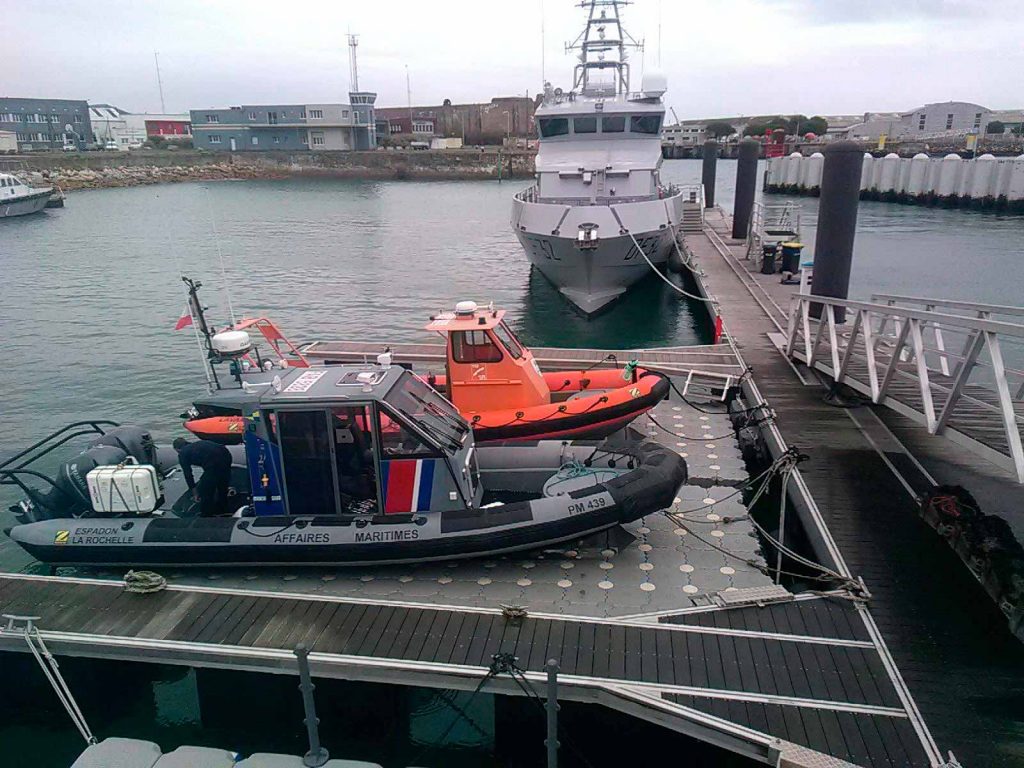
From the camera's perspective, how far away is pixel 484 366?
407 inches

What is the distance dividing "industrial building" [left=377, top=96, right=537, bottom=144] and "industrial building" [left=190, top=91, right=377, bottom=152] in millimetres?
13836

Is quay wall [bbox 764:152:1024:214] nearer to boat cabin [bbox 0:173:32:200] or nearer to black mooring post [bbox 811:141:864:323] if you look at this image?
black mooring post [bbox 811:141:864:323]

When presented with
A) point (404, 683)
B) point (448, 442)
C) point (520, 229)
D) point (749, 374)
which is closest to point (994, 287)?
point (520, 229)

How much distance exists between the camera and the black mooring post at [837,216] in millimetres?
13531

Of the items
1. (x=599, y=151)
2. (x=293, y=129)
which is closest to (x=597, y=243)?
(x=599, y=151)

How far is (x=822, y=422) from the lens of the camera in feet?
33.7

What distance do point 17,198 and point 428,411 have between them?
61896 mm

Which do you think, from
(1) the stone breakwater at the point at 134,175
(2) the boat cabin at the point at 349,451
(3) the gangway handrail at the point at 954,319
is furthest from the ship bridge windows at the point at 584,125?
(1) the stone breakwater at the point at 134,175

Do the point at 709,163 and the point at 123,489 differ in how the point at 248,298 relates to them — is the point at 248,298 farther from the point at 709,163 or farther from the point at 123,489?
the point at 709,163

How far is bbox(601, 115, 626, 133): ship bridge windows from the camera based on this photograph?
84.5 ft

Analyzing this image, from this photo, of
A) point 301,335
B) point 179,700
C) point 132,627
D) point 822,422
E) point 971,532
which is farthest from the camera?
point 301,335

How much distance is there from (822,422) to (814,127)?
146m

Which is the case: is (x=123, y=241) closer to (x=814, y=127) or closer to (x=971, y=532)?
(x=971, y=532)

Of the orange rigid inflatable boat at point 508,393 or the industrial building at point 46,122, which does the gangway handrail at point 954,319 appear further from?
the industrial building at point 46,122
